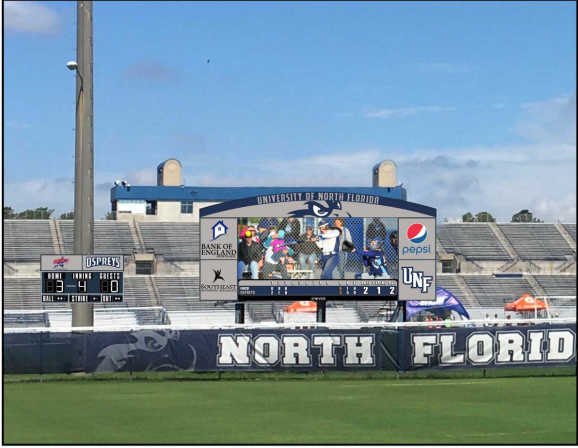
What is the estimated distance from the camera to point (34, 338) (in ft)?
Result: 71.5

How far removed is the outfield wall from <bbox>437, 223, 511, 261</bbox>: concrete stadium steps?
139 ft

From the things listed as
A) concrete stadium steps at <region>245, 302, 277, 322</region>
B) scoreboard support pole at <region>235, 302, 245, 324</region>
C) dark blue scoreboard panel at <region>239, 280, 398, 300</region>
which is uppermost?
dark blue scoreboard panel at <region>239, 280, 398, 300</region>

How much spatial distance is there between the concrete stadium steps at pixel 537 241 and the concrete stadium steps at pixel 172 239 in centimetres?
2180

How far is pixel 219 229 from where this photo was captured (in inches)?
1081

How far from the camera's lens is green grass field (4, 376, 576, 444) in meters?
13.0

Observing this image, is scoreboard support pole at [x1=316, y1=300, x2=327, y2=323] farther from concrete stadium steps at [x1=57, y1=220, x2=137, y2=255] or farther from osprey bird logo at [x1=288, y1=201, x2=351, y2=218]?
concrete stadium steps at [x1=57, y1=220, x2=137, y2=255]

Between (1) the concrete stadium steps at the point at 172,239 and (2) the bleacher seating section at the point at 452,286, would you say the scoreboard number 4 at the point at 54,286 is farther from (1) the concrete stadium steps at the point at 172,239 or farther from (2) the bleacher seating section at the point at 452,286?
(1) the concrete stadium steps at the point at 172,239

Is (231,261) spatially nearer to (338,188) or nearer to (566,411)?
(566,411)

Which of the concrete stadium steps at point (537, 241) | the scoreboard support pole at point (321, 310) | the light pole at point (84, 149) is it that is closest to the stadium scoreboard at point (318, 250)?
the scoreboard support pole at point (321, 310)

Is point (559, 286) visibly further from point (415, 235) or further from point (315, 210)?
point (315, 210)

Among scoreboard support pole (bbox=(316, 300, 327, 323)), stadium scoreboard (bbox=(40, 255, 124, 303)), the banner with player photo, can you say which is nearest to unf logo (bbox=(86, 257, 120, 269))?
stadium scoreboard (bbox=(40, 255, 124, 303))

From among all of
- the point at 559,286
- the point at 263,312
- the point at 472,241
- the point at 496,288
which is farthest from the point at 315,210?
the point at 472,241

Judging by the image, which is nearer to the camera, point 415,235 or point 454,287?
point 415,235

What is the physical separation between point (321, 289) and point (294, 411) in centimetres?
1154
